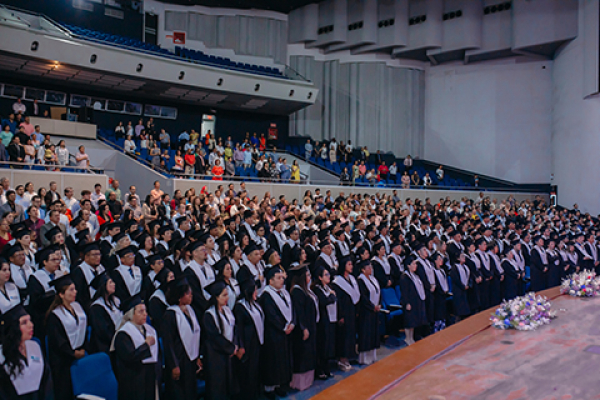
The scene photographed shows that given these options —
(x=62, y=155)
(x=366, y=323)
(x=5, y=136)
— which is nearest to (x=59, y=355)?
(x=366, y=323)

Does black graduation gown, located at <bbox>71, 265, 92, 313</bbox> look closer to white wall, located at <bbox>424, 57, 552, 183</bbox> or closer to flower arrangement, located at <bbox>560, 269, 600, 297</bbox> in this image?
flower arrangement, located at <bbox>560, 269, 600, 297</bbox>

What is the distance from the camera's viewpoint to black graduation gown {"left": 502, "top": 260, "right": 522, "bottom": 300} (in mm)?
9297

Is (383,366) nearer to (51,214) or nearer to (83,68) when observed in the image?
(51,214)

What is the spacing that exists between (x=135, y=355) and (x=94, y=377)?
0.35 metres

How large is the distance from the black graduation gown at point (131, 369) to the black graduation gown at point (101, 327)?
1.58 ft

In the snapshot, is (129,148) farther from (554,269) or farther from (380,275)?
(554,269)

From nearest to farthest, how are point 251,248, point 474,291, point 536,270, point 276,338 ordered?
point 276,338, point 251,248, point 474,291, point 536,270

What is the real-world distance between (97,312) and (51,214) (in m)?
3.78

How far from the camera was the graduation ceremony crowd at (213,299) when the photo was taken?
4.29 meters

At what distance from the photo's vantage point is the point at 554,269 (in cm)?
1034

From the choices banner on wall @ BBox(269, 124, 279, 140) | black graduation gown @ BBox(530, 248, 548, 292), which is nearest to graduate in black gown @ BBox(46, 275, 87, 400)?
black graduation gown @ BBox(530, 248, 548, 292)

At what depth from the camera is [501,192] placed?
21594mm

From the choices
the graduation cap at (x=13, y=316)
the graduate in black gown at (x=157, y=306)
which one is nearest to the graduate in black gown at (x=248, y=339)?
the graduate in black gown at (x=157, y=306)

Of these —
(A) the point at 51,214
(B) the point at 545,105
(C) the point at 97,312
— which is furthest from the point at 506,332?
(B) the point at 545,105
